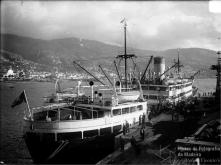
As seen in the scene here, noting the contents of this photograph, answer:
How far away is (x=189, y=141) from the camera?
43.6 ft

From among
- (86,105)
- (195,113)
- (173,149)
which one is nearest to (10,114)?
(86,105)

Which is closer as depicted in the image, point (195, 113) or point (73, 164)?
point (73, 164)

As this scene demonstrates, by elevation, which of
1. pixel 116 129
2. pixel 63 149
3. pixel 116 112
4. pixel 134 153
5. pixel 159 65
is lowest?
pixel 63 149

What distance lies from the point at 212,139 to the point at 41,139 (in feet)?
37.7

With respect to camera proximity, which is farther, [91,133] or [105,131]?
[105,131]

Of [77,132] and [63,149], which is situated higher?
[77,132]

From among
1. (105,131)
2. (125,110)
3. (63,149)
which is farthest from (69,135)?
(125,110)

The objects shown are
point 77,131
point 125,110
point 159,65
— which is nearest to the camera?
point 77,131

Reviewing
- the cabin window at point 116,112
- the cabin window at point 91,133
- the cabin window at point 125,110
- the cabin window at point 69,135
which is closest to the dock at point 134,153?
the cabin window at point 91,133

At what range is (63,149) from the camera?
18.2 meters

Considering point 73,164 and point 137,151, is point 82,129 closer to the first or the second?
point 73,164

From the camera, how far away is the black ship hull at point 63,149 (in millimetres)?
18312

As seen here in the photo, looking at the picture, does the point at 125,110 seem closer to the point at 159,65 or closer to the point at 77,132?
the point at 77,132

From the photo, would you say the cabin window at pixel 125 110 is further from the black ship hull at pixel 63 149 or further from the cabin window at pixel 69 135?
the cabin window at pixel 69 135
